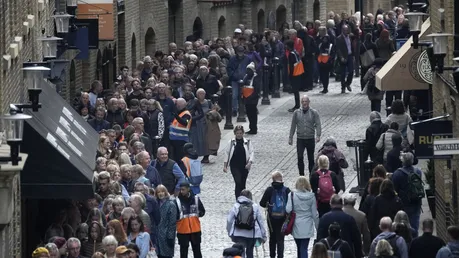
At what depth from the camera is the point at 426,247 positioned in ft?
80.6

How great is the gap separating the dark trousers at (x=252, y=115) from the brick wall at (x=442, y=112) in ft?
29.8

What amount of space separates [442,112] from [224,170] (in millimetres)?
4207

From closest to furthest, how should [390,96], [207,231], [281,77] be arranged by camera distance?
[207,231] < [390,96] < [281,77]

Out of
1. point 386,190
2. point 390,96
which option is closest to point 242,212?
point 386,190

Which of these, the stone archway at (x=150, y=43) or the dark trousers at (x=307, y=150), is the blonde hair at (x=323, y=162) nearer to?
the dark trousers at (x=307, y=150)

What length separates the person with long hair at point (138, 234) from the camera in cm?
2561

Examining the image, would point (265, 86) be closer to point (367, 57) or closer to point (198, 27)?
point (367, 57)

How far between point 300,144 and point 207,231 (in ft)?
13.7

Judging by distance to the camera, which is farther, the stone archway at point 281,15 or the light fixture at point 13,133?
the stone archway at point 281,15

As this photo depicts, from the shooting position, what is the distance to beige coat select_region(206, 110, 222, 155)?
122ft

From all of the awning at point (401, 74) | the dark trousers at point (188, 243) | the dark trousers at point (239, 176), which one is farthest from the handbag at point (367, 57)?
the dark trousers at point (188, 243)

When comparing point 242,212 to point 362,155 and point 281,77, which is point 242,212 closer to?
point 362,155

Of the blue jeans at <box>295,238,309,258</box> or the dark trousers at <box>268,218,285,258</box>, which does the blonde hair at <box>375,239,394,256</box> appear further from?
the dark trousers at <box>268,218,285,258</box>

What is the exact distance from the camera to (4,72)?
24.2 meters
